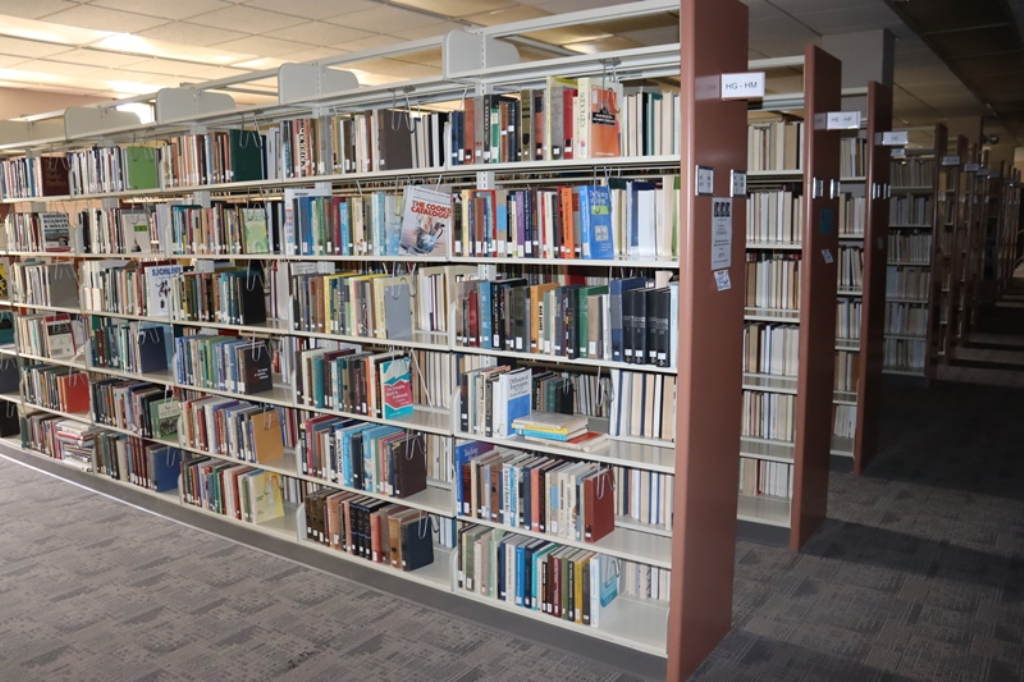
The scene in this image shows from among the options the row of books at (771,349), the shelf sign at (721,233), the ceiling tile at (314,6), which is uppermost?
the ceiling tile at (314,6)

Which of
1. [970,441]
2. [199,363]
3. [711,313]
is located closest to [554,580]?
[711,313]

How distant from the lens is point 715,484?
309 centimetres

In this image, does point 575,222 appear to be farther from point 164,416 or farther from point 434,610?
point 164,416

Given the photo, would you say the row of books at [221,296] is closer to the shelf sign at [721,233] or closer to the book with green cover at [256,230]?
the book with green cover at [256,230]

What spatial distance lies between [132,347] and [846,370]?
4.83 m

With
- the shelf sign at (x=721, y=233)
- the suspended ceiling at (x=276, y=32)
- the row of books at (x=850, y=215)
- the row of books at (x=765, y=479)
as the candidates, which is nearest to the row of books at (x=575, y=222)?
the shelf sign at (x=721, y=233)

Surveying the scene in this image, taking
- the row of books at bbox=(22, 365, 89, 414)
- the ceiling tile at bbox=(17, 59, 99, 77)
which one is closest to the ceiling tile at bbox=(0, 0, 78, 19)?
the ceiling tile at bbox=(17, 59, 99, 77)

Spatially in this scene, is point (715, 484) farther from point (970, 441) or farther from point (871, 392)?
point (970, 441)

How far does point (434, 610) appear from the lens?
11.9 feet

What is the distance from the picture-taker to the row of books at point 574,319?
296 cm

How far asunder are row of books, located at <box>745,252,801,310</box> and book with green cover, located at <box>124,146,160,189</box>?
3.81m

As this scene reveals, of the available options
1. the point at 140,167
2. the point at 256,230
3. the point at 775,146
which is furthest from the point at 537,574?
the point at 140,167

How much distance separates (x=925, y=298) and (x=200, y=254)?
668 cm

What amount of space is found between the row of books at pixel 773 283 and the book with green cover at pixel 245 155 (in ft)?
9.57
